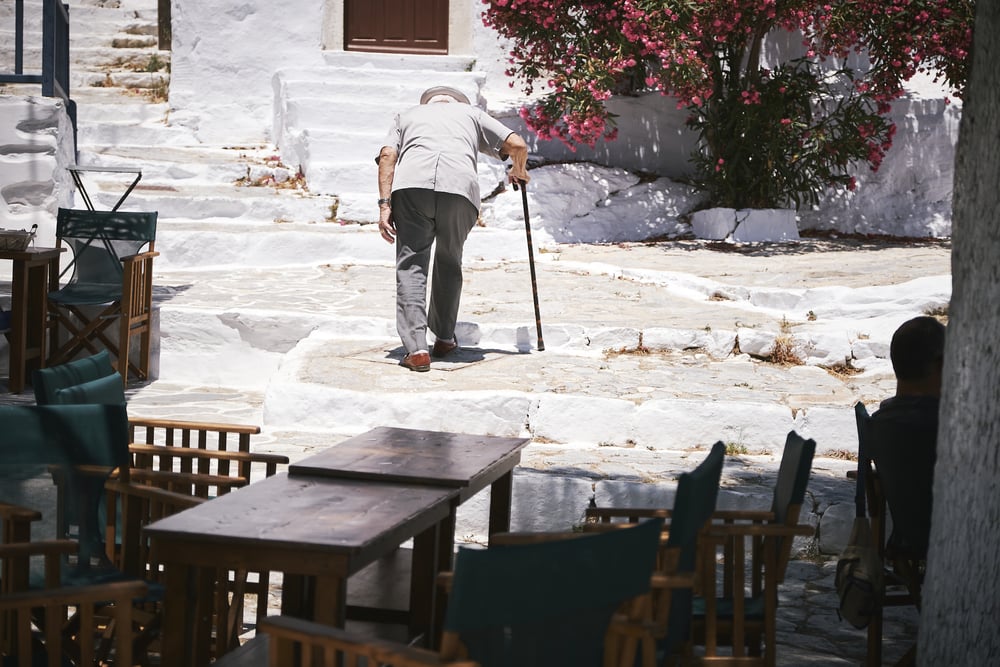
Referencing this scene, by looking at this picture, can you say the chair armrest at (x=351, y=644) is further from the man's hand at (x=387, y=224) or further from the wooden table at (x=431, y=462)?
the man's hand at (x=387, y=224)

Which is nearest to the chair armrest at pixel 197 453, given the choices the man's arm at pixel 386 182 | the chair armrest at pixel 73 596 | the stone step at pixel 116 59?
the chair armrest at pixel 73 596

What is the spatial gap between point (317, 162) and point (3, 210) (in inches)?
125

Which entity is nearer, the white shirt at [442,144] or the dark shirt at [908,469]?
the dark shirt at [908,469]

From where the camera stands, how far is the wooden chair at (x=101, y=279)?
25.5ft

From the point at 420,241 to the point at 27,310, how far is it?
8.43 feet

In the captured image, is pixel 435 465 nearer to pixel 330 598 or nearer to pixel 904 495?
pixel 330 598

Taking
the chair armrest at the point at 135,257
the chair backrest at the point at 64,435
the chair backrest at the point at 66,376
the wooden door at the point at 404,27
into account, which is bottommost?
the chair backrest at the point at 64,435

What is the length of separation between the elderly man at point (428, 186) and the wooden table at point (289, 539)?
3509mm

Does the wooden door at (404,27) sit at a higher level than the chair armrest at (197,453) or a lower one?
higher

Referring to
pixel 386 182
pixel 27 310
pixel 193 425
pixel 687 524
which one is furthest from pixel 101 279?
pixel 687 524

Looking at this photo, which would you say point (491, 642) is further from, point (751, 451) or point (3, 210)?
point (3, 210)

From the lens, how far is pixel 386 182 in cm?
666

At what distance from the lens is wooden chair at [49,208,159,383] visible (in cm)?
777

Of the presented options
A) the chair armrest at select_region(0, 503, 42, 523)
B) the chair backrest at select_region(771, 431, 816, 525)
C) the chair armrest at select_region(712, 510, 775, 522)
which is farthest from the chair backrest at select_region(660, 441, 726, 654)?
the chair armrest at select_region(0, 503, 42, 523)
